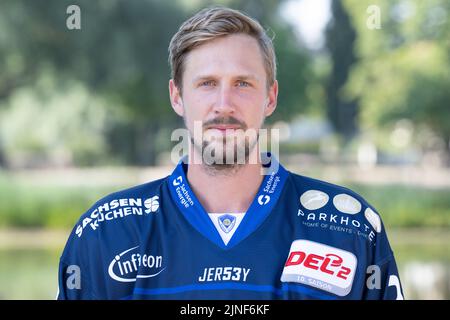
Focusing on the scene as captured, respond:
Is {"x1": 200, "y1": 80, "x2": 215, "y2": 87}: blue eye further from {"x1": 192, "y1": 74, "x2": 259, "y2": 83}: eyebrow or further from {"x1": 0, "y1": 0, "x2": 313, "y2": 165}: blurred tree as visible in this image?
{"x1": 0, "y1": 0, "x2": 313, "y2": 165}: blurred tree

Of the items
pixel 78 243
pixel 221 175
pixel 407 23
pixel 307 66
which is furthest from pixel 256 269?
pixel 307 66

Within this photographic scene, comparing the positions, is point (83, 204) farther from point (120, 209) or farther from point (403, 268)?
point (120, 209)

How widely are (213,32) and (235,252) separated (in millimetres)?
739

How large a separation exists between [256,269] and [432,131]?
51.1 ft

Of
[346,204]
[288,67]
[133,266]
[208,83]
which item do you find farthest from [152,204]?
[288,67]

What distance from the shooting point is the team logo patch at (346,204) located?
94.0 inches

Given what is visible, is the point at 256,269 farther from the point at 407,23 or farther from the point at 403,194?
the point at 407,23

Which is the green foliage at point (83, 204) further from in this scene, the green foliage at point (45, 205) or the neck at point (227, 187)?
the neck at point (227, 187)

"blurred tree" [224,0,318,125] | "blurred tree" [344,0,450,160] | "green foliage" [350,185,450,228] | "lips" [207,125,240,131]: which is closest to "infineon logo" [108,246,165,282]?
"lips" [207,125,240,131]

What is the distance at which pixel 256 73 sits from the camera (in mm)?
2357

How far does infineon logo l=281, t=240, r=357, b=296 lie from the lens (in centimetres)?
224

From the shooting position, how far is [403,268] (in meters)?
13.0

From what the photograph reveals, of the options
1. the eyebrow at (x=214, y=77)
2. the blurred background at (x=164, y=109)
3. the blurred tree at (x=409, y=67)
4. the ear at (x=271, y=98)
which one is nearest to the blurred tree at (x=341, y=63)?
the blurred background at (x=164, y=109)
